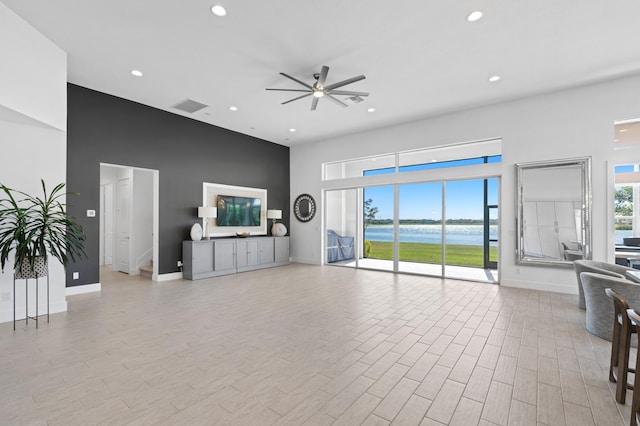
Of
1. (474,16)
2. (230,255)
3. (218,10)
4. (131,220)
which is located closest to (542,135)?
(474,16)

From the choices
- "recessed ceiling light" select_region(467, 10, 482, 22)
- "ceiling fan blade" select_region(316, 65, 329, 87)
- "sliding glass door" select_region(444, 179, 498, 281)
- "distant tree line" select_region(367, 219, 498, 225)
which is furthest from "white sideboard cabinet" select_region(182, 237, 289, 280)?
"recessed ceiling light" select_region(467, 10, 482, 22)

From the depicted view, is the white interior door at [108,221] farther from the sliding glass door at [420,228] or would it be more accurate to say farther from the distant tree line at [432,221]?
the sliding glass door at [420,228]

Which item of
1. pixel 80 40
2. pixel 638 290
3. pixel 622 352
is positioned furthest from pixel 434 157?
pixel 80 40

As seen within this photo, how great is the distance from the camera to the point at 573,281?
524 centimetres

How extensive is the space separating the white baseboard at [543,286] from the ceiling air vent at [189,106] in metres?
7.21

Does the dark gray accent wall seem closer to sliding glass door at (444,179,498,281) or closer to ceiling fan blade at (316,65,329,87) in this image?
ceiling fan blade at (316,65,329,87)

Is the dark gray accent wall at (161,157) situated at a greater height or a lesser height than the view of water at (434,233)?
greater

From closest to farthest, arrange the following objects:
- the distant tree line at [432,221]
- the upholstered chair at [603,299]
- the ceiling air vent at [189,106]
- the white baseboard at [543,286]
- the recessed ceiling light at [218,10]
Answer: the upholstered chair at [603,299]
the recessed ceiling light at [218,10]
the white baseboard at [543,286]
the ceiling air vent at [189,106]
the distant tree line at [432,221]

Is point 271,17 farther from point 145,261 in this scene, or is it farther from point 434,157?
point 145,261

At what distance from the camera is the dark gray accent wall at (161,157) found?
5148mm

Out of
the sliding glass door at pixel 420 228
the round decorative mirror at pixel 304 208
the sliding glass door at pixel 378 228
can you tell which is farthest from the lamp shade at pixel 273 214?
the sliding glass door at pixel 420 228

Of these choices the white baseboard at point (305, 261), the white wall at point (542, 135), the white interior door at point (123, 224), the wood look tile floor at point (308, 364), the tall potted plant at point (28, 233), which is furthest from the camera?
the white baseboard at point (305, 261)

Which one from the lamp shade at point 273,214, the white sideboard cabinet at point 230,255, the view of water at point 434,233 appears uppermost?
the lamp shade at point 273,214

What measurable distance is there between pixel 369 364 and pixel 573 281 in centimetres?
489
